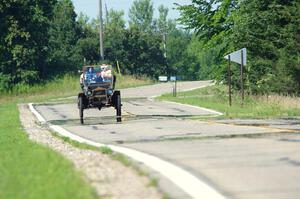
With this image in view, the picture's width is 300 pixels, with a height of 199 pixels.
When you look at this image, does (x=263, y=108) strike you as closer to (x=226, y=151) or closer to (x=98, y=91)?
(x=98, y=91)

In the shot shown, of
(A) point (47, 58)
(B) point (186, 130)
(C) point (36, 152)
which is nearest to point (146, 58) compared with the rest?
(A) point (47, 58)

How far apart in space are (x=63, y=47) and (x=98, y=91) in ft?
182

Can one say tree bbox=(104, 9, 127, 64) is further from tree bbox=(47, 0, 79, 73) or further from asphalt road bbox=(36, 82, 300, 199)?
asphalt road bbox=(36, 82, 300, 199)

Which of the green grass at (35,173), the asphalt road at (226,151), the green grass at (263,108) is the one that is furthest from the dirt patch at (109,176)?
the green grass at (263,108)

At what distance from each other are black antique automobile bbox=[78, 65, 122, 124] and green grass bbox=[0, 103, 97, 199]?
33.6 ft

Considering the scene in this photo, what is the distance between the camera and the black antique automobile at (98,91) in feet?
83.9

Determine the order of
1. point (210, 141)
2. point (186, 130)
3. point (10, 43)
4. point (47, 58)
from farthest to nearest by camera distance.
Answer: point (47, 58) → point (10, 43) → point (186, 130) → point (210, 141)

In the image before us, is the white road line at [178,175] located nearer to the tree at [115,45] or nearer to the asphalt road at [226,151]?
the asphalt road at [226,151]

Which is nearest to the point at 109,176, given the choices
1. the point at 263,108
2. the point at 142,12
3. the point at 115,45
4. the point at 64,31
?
the point at 263,108

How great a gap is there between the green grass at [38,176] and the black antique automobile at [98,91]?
10239mm

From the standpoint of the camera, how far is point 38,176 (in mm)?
10125

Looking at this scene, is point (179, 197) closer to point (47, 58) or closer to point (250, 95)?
point (250, 95)

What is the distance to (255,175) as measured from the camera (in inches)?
416

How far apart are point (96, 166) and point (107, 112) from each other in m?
20.8
